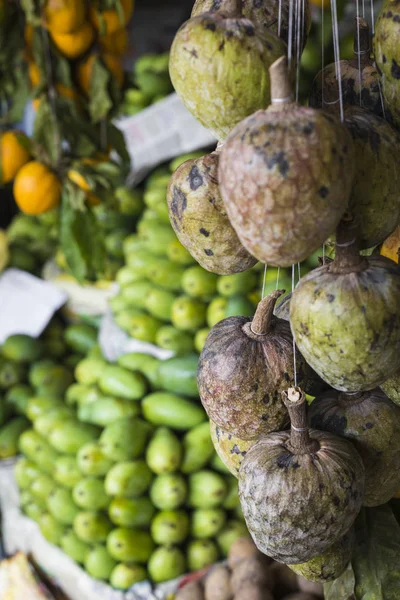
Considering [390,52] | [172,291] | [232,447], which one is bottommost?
[172,291]

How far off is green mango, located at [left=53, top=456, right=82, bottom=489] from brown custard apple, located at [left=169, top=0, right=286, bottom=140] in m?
1.80

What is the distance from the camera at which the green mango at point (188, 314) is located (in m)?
2.43

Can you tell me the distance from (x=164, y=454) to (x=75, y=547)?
1.63ft

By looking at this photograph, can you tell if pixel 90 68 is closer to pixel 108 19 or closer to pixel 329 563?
pixel 108 19

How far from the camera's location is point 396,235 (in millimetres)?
936

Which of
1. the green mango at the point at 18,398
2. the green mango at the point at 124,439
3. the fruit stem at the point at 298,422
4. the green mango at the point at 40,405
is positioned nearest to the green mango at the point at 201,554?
the green mango at the point at 124,439

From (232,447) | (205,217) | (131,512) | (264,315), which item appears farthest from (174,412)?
(205,217)

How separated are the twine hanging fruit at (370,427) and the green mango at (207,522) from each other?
1.33 m

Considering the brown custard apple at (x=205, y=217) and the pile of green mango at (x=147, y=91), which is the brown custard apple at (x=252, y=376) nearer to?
the brown custard apple at (x=205, y=217)

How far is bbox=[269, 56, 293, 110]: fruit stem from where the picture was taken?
0.64 m

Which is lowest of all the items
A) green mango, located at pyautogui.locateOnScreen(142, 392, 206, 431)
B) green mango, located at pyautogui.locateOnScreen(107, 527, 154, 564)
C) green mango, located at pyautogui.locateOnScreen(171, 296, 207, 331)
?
green mango, located at pyautogui.locateOnScreen(107, 527, 154, 564)

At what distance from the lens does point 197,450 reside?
7.13 ft

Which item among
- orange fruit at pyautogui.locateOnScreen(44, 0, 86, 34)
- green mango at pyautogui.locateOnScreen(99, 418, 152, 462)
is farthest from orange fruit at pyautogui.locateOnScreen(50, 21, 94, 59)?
green mango at pyautogui.locateOnScreen(99, 418, 152, 462)

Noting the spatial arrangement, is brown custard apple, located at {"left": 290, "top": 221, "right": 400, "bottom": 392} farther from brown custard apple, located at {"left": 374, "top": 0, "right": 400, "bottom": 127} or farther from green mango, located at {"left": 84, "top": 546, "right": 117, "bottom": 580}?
green mango, located at {"left": 84, "top": 546, "right": 117, "bottom": 580}
